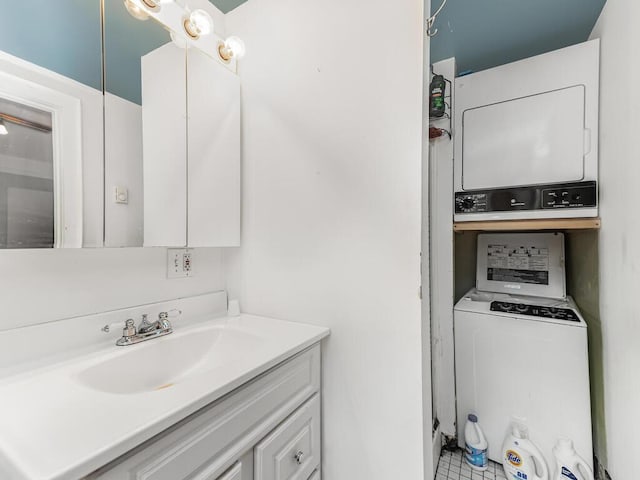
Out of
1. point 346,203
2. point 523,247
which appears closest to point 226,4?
point 346,203

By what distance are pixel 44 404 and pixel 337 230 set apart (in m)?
0.93

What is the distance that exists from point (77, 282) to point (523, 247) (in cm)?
228

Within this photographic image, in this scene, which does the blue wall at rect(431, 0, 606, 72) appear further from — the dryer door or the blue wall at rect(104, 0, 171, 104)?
the blue wall at rect(104, 0, 171, 104)

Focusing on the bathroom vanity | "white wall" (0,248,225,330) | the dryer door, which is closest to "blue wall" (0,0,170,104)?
"white wall" (0,248,225,330)

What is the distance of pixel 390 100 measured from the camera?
1.00 metres

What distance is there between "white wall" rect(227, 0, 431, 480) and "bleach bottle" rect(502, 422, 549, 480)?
73cm

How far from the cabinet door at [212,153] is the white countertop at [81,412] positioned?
555mm

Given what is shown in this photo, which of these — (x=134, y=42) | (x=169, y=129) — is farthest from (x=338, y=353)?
(x=134, y=42)

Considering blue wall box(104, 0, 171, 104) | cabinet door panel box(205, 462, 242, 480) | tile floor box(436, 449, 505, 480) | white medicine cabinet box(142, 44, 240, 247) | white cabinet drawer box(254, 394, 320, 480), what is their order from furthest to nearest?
tile floor box(436, 449, 505, 480) → white medicine cabinet box(142, 44, 240, 247) → blue wall box(104, 0, 171, 104) → white cabinet drawer box(254, 394, 320, 480) → cabinet door panel box(205, 462, 242, 480)

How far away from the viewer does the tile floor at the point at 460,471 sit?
4.57 feet

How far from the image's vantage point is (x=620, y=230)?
1.10 metres

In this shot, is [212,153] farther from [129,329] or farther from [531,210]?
[531,210]

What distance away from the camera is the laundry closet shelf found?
1289 millimetres

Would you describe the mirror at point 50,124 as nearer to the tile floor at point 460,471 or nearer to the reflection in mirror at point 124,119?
the reflection in mirror at point 124,119
